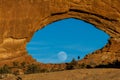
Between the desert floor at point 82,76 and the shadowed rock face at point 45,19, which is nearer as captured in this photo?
the desert floor at point 82,76

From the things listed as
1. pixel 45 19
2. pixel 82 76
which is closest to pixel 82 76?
pixel 82 76

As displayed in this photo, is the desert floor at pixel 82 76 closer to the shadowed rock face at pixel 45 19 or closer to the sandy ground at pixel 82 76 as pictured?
the sandy ground at pixel 82 76

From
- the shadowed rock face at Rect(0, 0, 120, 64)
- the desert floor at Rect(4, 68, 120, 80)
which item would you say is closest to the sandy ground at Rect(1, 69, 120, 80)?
the desert floor at Rect(4, 68, 120, 80)

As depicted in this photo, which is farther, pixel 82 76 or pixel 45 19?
pixel 45 19

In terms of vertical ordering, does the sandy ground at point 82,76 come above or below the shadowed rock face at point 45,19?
below

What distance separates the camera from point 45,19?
35.0 meters

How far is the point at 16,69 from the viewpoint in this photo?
31312 mm

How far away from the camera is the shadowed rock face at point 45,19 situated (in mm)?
33219

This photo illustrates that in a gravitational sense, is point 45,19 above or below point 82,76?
above

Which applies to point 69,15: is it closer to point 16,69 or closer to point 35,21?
point 35,21

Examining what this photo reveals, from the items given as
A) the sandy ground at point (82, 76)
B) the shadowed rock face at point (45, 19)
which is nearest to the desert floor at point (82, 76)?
the sandy ground at point (82, 76)

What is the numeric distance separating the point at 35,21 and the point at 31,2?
165 centimetres

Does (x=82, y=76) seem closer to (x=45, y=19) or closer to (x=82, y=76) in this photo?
(x=82, y=76)

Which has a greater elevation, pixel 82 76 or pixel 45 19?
pixel 45 19
